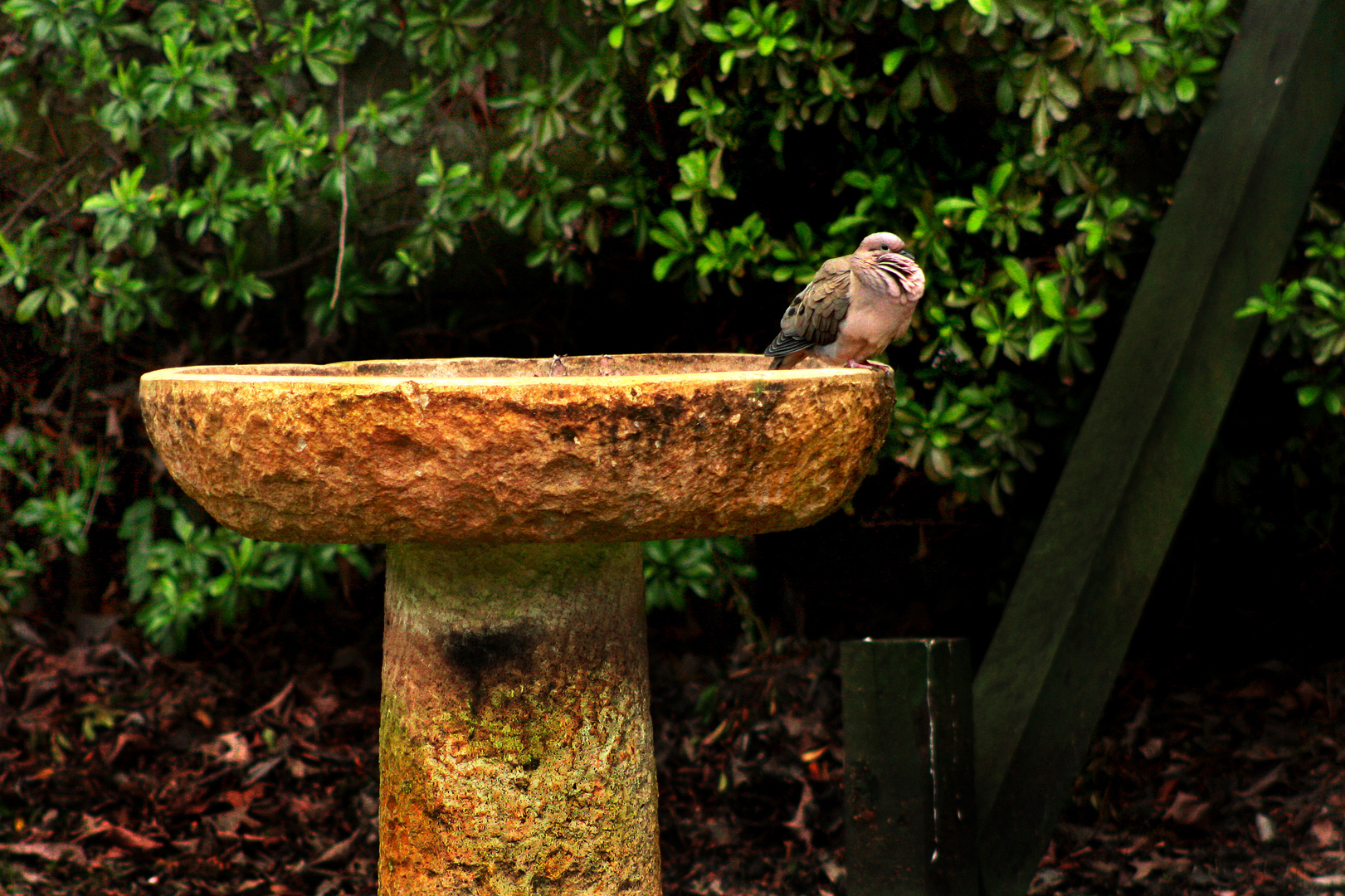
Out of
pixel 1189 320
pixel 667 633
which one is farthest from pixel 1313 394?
pixel 667 633

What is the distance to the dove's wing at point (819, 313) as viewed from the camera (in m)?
2.43

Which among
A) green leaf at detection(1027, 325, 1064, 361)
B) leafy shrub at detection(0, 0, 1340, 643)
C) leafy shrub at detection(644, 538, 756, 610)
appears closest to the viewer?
green leaf at detection(1027, 325, 1064, 361)

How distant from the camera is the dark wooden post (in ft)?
8.02

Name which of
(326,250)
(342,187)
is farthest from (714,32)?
(326,250)

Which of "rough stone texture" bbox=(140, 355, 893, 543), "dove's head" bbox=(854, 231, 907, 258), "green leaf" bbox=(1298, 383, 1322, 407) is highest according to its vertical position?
"dove's head" bbox=(854, 231, 907, 258)

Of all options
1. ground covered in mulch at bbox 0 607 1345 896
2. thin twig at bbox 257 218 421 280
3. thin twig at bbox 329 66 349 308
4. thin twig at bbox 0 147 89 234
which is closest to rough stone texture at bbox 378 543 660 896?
ground covered in mulch at bbox 0 607 1345 896

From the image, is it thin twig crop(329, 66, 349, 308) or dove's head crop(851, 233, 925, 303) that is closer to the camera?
dove's head crop(851, 233, 925, 303)

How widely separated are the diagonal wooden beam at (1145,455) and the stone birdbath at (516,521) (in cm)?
74

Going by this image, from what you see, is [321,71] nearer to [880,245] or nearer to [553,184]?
[553,184]

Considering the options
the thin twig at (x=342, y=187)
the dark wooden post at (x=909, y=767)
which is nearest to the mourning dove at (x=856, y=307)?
the dark wooden post at (x=909, y=767)

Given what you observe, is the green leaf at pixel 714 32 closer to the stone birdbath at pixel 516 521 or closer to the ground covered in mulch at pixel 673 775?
the stone birdbath at pixel 516 521

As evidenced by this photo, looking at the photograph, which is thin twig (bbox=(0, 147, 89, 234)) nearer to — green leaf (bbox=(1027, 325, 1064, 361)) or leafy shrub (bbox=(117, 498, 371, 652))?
leafy shrub (bbox=(117, 498, 371, 652))

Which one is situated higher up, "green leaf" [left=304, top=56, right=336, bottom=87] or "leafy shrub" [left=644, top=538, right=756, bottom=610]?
"green leaf" [left=304, top=56, right=336, bottom=87]

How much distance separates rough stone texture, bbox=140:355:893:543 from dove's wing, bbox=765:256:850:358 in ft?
1.43
